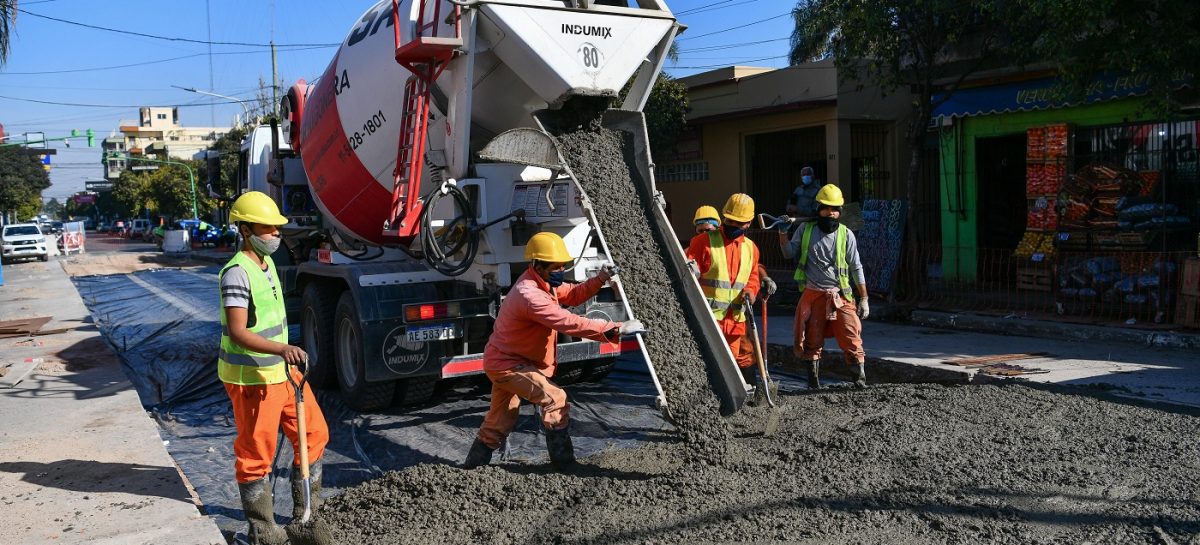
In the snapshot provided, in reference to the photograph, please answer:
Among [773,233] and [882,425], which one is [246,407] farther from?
[773,233]

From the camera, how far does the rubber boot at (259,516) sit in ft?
14.5

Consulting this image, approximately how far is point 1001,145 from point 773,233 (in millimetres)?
3853

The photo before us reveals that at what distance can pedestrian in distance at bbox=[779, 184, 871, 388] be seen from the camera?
6.98 metres

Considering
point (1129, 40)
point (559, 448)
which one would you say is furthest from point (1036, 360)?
point (559, 448)

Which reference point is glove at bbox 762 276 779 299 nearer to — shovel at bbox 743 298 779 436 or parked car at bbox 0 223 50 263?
shovel at bbox 743 298 779 436

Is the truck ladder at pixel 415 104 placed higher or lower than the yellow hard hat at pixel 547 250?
higher

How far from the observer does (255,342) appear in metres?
4.32

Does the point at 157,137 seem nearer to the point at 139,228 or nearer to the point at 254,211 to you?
the point at 139,228

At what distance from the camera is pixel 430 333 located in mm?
6504

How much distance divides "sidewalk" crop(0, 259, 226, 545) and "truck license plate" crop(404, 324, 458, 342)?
66.9 inches

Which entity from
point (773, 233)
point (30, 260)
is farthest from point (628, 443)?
point (30, 260)

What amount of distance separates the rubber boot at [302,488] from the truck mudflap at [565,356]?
5.79ft

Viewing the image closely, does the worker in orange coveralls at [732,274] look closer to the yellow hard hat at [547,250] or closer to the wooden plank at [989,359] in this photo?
the yellow hard hat at [547,250]

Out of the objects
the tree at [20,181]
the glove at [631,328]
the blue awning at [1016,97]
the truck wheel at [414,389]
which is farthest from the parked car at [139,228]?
the glove at [631,328]
